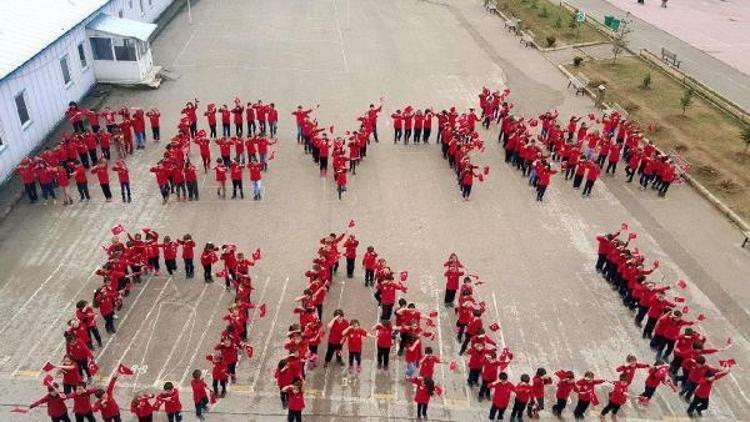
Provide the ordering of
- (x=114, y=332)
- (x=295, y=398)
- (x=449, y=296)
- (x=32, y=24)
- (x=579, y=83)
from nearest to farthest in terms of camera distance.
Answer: (x=295, y=398), (x=114, y=332), (x=449, y=296), (x=32, y=24), (x=579, y=83)

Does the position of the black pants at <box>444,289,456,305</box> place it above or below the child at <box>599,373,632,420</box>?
below

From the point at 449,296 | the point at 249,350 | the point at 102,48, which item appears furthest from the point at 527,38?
the point at 249,350

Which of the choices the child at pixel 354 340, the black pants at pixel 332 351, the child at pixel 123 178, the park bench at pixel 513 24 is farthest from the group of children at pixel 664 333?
the park bench at pixel 513 24

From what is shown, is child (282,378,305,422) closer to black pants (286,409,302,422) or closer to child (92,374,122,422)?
black pants (286,409,302,422)

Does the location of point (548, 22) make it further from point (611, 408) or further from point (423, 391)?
point (423, 391)

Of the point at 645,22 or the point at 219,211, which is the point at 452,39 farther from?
the point at 219,211

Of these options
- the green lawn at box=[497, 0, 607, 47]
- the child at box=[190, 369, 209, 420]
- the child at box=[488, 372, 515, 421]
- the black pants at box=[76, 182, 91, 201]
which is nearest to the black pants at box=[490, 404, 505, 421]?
the child at box=[488, 372, 515, 421]
